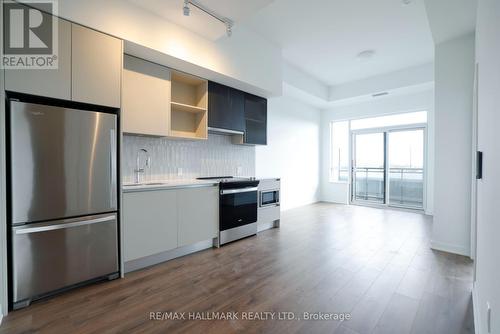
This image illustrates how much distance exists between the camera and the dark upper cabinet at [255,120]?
3.98 meters

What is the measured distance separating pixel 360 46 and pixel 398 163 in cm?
337

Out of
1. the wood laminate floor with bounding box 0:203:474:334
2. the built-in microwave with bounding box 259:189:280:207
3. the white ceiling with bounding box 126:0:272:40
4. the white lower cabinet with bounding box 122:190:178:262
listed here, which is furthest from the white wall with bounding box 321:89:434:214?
the white lower cabinet with bounding box 122:190:178:262

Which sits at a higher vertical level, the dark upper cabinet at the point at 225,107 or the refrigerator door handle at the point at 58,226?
the dark upper cabinet at the point at 225,107

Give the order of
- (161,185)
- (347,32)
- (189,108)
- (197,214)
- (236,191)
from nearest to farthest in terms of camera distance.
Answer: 1. (161,185)
2. (197,214)
3. (189,108)
4. (236,191)
5. (347,32)

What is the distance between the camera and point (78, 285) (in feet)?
7.06

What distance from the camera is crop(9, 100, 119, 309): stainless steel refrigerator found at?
6.03ft

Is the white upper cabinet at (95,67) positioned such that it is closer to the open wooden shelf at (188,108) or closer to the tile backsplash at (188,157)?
the tile backsplash at (188,157)

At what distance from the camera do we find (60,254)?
2.02 meters

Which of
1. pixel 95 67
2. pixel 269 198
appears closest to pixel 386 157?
pixel 269 198

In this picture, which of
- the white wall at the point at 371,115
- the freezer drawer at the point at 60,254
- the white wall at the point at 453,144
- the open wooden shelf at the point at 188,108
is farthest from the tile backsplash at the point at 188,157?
the white wall at the point at 371,115

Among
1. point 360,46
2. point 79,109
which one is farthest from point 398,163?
point 79,109

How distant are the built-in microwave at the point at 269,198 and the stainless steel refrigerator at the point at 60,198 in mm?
2274

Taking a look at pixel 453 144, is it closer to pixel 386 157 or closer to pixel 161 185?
pixel 386 157

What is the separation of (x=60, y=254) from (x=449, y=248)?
455cm
